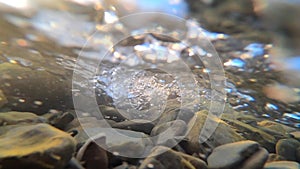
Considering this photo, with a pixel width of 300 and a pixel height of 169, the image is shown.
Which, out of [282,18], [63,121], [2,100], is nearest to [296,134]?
[282,18]

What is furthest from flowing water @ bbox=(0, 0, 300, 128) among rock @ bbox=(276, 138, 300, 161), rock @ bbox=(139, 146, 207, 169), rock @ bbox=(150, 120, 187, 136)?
rock @ bbox=(139, 146, 207, 169)

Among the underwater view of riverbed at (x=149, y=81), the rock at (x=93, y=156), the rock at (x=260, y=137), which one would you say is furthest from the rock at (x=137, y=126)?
the rock at (x=260, y=137)

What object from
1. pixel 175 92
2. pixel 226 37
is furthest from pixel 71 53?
pixel 226 37

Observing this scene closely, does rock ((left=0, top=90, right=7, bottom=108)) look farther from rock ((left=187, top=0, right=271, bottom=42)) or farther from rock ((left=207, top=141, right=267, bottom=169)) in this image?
rock ((left=187, top=0, right=271, bottom=42))

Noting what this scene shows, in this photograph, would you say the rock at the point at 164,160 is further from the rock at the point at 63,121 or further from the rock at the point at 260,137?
the rock at the point at 260,137

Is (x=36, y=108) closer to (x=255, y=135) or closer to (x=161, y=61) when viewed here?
(x=161, y=61)

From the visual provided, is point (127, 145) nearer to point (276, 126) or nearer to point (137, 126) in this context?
point (137, 126)
